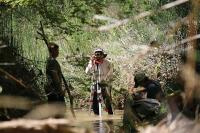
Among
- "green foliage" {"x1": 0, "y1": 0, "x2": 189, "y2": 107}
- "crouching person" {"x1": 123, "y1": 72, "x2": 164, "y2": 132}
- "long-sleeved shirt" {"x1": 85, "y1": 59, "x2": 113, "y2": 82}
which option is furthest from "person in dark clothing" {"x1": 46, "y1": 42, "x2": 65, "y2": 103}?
"long-sleeved shirt" {"x1": 85, "y1": 59, "x2": 113, "y2": 82}

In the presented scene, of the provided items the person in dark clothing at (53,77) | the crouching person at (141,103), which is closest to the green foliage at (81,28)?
the person in dark clothing at (53,77)

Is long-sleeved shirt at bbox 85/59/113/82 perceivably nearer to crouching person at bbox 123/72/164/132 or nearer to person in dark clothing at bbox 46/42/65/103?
crouching person at bbox 123/72/164/132

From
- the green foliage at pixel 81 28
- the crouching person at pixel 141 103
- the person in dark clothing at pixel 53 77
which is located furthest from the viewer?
the green foliage at pixel 81 28

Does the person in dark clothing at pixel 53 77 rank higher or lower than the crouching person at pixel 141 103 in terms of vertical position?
higher

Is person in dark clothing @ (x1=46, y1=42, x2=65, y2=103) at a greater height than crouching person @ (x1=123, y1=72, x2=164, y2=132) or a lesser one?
greater

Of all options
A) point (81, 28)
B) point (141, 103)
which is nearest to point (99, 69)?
point (81, 28)

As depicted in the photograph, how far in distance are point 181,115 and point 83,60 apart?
866 cm

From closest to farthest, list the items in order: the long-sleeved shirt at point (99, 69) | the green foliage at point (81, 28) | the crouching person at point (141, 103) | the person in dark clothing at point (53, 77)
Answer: the crouching person at point (141, 103) → the person in dark clothing at point (53, 77) → the green foliage at point (81, 28) → the long-sleeved shirt at point (99, 69)

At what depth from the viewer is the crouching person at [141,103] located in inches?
294

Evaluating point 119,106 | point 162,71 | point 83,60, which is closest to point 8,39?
point 83,60

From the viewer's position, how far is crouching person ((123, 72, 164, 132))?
7464 mm

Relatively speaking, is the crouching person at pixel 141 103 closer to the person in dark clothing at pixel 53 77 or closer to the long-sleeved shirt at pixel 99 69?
the person in dark clothing at pixel 53 77

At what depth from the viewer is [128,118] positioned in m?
8.12

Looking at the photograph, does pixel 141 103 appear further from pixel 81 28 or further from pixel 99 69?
pixel 99 69
